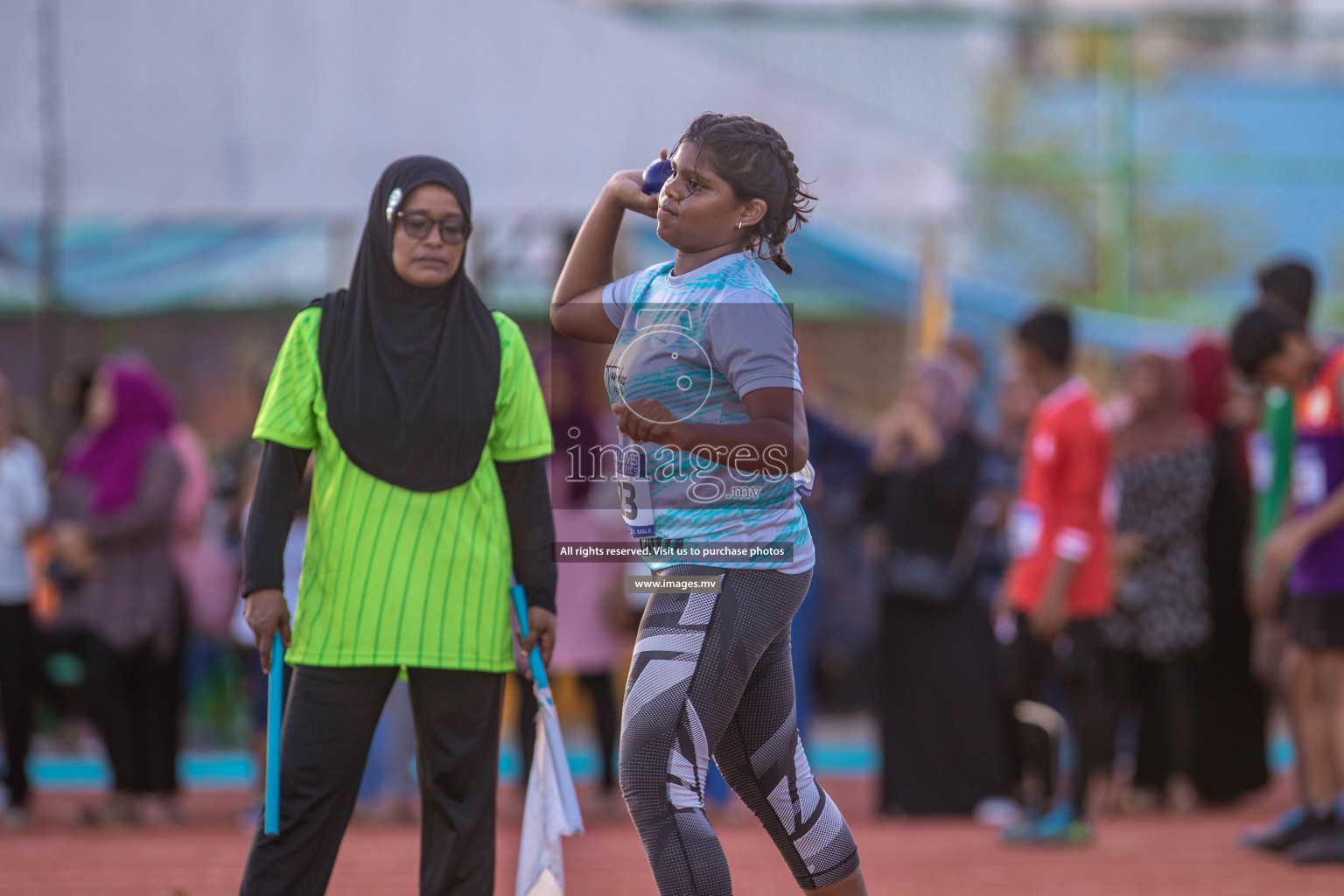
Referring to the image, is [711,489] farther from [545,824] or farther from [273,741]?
[273,741]

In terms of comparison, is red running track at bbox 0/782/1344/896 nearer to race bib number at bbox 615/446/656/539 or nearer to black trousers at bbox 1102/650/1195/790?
black trousers at bbox 1102/650/1195/790

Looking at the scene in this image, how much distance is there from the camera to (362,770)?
3.74 m

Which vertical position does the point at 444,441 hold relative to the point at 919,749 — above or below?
above

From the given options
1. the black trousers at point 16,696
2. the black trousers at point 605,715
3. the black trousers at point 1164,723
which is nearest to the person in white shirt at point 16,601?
the black trousers at point 16,696

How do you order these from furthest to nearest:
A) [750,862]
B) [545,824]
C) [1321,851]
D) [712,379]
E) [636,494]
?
[750,862] → [1321,851] → [545,824] → [636,494] → [712,379]

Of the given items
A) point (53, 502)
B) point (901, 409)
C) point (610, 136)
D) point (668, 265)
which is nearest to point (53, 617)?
point (53, 502)

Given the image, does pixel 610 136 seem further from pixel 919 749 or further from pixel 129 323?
pixel 129 323

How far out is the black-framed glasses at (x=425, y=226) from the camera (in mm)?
3727

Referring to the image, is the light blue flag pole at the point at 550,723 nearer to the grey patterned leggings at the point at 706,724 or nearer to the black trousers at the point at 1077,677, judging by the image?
the grey patterned leggings at the point at 706,724

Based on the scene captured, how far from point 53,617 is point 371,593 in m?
4.85

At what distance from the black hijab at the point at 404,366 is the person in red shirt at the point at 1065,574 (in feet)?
11.7

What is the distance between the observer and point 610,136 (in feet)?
27.7

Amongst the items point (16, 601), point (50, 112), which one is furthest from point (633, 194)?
point (50, 112)

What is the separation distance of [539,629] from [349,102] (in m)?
5.19
